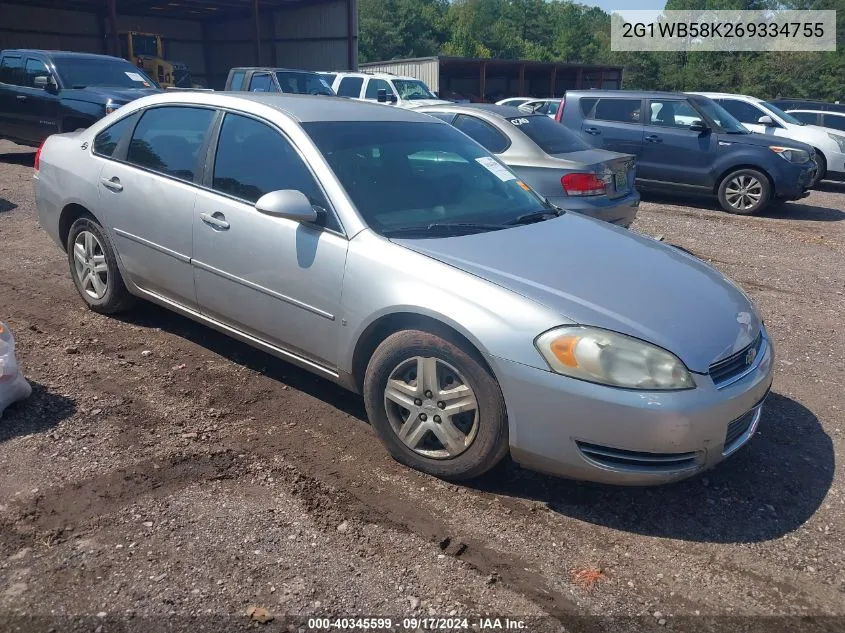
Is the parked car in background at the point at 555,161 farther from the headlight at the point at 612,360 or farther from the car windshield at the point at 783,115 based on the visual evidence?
the car windshield at the point at 783,115

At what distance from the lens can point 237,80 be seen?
16.3m

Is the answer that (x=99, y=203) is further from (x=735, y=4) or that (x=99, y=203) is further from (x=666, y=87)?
(x=735, y=4)

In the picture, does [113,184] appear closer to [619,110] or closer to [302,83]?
[619,110]

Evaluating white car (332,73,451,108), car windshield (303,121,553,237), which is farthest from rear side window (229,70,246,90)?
car windshield (303,121,553,237)

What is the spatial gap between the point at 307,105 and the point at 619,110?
8609mm

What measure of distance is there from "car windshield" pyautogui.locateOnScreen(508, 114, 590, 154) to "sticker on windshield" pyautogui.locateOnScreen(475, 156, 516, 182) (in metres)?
3.13

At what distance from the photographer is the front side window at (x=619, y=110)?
38.3 feet

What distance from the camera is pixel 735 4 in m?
74.3

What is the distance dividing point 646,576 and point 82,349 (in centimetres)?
364

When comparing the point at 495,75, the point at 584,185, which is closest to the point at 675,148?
the point at 584,185

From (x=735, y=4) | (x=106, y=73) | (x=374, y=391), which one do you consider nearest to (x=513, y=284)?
(x=374, y=391)

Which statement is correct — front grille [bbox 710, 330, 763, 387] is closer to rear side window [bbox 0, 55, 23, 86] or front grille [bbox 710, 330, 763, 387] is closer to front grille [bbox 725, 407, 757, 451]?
front grille [bbox 725, 407, 757, 451]

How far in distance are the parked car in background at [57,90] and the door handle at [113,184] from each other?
6699 millimetres

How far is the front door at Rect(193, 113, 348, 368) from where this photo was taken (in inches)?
145
